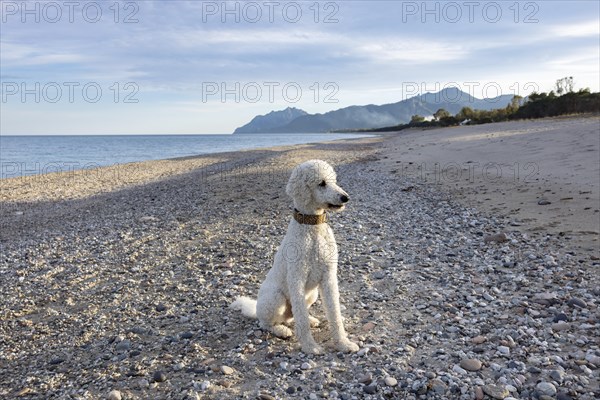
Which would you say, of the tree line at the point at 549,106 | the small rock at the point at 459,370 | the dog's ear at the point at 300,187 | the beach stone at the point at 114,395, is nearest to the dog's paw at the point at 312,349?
the small rock at the point at 459,370

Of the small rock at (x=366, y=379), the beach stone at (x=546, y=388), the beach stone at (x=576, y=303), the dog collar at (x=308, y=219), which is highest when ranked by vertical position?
the dog collar at (x=308, y=219)

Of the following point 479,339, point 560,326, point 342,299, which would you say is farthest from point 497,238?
point 479,339

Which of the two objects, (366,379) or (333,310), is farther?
(333,310)

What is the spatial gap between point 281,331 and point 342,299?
4.33 feet

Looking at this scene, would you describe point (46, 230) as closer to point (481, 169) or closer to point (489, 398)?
point (489, 398)

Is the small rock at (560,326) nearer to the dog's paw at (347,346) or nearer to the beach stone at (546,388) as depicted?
the beach stone at (546,388)

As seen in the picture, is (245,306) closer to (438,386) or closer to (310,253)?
(310,253)

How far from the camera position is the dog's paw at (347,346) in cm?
470

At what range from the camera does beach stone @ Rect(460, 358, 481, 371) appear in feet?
13.8

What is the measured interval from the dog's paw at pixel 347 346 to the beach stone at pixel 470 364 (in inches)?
41.2

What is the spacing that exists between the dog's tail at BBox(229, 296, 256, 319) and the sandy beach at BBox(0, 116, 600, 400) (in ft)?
0.45

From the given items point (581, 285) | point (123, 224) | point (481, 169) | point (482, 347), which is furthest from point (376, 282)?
point (481, 169)

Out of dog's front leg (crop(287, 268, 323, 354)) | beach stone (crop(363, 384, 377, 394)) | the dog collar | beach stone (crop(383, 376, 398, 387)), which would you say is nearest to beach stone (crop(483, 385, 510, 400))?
beach stone (crop(383, 376, 398, 387))

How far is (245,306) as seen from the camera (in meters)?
5.61
